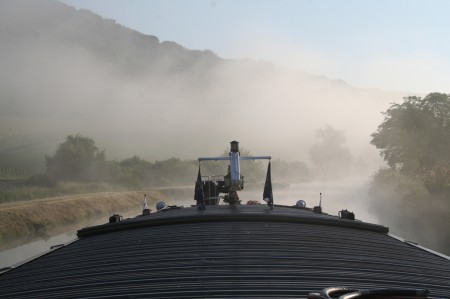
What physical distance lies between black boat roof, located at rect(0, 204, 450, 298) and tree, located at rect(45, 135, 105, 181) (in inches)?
2946

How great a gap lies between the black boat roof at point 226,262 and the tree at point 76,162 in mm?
74838

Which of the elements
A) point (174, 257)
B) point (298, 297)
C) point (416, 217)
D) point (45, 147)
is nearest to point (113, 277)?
point (174, 257)

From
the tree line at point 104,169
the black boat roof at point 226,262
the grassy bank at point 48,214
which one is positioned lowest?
the grassy bank at point 48,214

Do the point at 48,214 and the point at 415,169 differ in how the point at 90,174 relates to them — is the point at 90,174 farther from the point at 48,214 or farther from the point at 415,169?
the point at 415,169

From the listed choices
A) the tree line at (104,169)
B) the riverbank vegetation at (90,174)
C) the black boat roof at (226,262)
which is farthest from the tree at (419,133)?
the tree line at (104,169)

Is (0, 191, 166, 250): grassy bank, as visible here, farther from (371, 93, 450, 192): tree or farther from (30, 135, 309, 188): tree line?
(371, 93, 450, 192): tree

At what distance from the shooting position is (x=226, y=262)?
31.1 ft

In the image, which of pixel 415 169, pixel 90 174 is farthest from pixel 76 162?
pixel 415 169

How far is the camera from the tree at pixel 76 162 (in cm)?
8438

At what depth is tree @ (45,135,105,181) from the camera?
84375 mm

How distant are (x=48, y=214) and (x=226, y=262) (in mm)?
40004

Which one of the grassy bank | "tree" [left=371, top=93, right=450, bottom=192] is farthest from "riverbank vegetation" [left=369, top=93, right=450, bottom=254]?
the grassy bank

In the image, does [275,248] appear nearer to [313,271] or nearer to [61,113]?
[313,271]

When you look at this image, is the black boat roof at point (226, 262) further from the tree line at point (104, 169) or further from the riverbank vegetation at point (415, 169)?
the tree line at point (104, 169)
